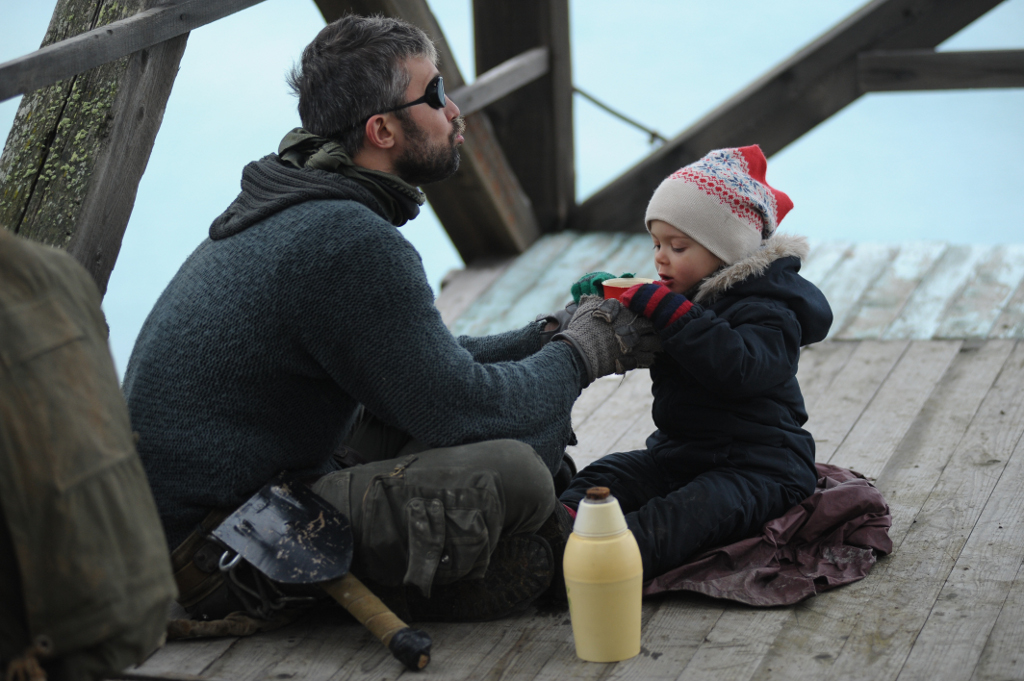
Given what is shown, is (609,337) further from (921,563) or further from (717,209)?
(921,563)

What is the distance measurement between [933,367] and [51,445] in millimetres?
3033

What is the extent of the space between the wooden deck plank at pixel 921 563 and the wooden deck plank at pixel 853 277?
1012 mm

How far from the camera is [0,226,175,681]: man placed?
1.38 m

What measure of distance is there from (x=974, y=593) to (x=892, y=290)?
7.93 feet

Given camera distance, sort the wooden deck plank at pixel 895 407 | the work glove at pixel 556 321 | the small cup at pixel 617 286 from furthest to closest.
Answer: the wooden deck plank at pixel 895 407
the work glove at pixel 556 321
the small cup at pixel 617 286

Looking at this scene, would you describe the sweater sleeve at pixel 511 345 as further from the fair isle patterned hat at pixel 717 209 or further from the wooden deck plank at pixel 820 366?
the wooden deck plank at pixel 820 366

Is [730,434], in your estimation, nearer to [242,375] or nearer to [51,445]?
[242,375]

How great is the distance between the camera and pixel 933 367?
366 centimetres

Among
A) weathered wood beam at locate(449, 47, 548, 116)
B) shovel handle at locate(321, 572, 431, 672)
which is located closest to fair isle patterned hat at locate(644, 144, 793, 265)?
shovel handle at locate(321, 572, 431, 672)

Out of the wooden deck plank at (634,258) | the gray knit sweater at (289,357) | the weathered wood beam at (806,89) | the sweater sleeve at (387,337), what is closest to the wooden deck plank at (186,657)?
the gray knit sweater at (289,357)

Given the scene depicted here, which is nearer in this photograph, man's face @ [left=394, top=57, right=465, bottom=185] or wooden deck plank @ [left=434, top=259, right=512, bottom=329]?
man's face @ [left=394, top=57, right=465, bottom=185]

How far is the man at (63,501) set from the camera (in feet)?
4.53

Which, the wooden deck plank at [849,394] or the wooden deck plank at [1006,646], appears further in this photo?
the wooden deck plank at [849,394]

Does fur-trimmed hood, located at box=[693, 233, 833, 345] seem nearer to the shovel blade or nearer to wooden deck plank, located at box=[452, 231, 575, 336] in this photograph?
the shovel blade
